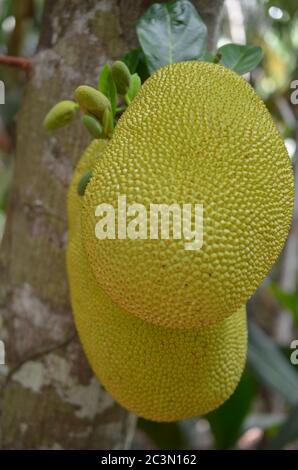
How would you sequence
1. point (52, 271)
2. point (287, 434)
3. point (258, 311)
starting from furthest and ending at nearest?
point (258, 311) < point (287, 434) < point (52, 271)

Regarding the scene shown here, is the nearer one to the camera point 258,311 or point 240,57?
point 240,57

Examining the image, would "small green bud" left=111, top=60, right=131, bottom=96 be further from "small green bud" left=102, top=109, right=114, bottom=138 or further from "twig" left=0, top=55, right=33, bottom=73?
"twig" left=0, top=55, right=33, bottom=73

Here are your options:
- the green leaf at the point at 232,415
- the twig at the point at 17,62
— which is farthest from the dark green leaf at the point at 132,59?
the green leaf at the point at 232,415

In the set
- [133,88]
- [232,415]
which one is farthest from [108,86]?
[232,415]

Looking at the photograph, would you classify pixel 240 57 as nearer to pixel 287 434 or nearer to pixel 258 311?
pixel 287 434

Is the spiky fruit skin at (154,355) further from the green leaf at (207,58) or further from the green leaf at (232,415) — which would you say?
the green leaf at (232,415)
